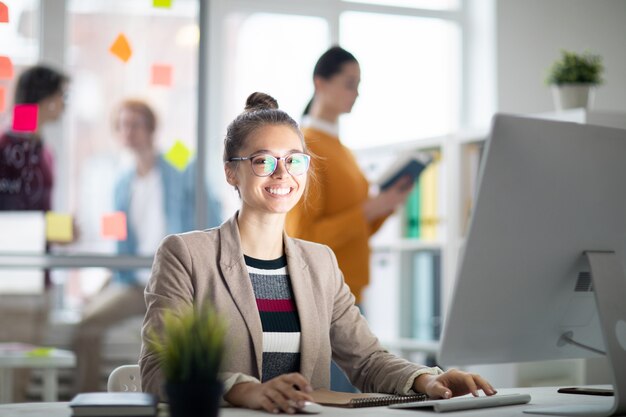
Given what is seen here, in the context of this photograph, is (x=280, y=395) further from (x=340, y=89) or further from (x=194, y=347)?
(x=340, y=89)

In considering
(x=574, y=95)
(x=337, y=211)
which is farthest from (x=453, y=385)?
(x=574, y=95)

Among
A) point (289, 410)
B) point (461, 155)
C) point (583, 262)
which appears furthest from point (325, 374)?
point (461, 155)

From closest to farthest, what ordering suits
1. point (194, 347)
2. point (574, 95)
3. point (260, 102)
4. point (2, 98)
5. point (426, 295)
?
point (194, 347)
point (260, 102)
point (574, 95)
point (2, 98)
point (426, 295)

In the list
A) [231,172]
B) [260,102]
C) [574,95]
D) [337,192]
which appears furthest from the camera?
[574,95]

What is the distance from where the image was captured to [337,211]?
2.83m

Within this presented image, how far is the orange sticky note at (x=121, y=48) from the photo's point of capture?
4.32 metres

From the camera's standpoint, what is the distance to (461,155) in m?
4.20

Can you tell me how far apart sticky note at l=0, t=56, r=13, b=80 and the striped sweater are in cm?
259

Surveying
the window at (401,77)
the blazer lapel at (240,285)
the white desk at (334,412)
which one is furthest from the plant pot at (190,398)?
the window at (401,77)

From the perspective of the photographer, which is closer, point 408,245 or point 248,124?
point 248,124

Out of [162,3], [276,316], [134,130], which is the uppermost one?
[162,3]

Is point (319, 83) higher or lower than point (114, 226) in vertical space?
higher

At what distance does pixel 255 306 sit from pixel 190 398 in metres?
0.65

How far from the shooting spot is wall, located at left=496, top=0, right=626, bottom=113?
5059mm
